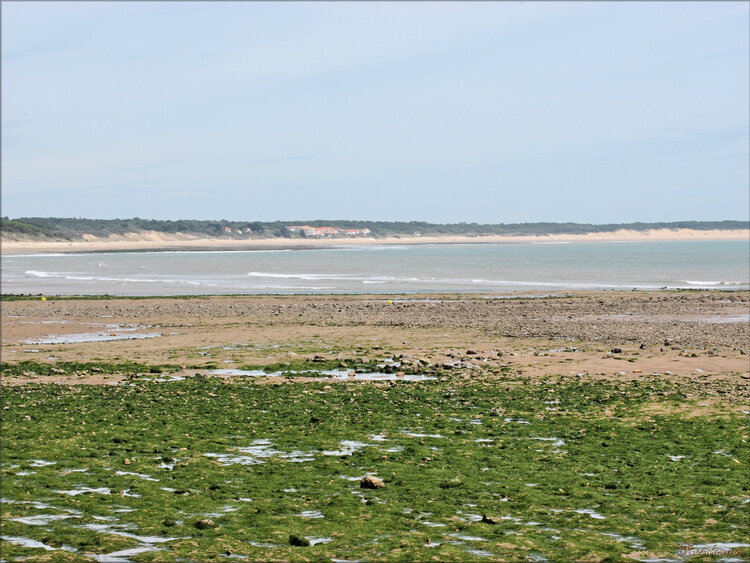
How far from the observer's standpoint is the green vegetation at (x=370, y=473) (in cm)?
948

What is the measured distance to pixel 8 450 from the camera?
13633 mm

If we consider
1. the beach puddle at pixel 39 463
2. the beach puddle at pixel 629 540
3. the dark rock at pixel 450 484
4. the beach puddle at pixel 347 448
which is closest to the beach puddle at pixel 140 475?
the beach puddle at pixel 39 463

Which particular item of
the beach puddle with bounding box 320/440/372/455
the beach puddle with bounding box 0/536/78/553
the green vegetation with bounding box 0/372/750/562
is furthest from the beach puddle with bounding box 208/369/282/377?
the beach puddle with bounding box 0/536/78/553

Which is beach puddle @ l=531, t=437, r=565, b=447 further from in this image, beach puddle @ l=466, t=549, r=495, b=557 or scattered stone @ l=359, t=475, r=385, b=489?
beach puddle @ l=466, t=549, r=495, b=557

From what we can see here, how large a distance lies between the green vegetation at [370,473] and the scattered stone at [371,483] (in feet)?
0.35

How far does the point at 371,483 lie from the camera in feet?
38.1

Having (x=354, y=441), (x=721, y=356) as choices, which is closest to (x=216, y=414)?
(x=354, y=441)

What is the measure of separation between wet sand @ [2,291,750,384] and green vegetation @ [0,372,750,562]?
14.5ft

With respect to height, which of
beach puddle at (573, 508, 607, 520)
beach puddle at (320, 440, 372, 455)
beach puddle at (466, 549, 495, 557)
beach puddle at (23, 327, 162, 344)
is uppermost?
beach puddle at (466, 549, 495, 557)

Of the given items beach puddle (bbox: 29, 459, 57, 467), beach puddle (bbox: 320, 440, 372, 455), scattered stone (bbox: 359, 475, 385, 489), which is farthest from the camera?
beach puddle (bbox: 320, 440, 372, 455)

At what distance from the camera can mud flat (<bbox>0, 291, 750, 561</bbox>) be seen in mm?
9609

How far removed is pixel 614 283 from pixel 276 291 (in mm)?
26475

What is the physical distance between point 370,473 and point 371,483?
77 cm

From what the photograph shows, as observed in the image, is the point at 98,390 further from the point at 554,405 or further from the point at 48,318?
the point at 48,318
